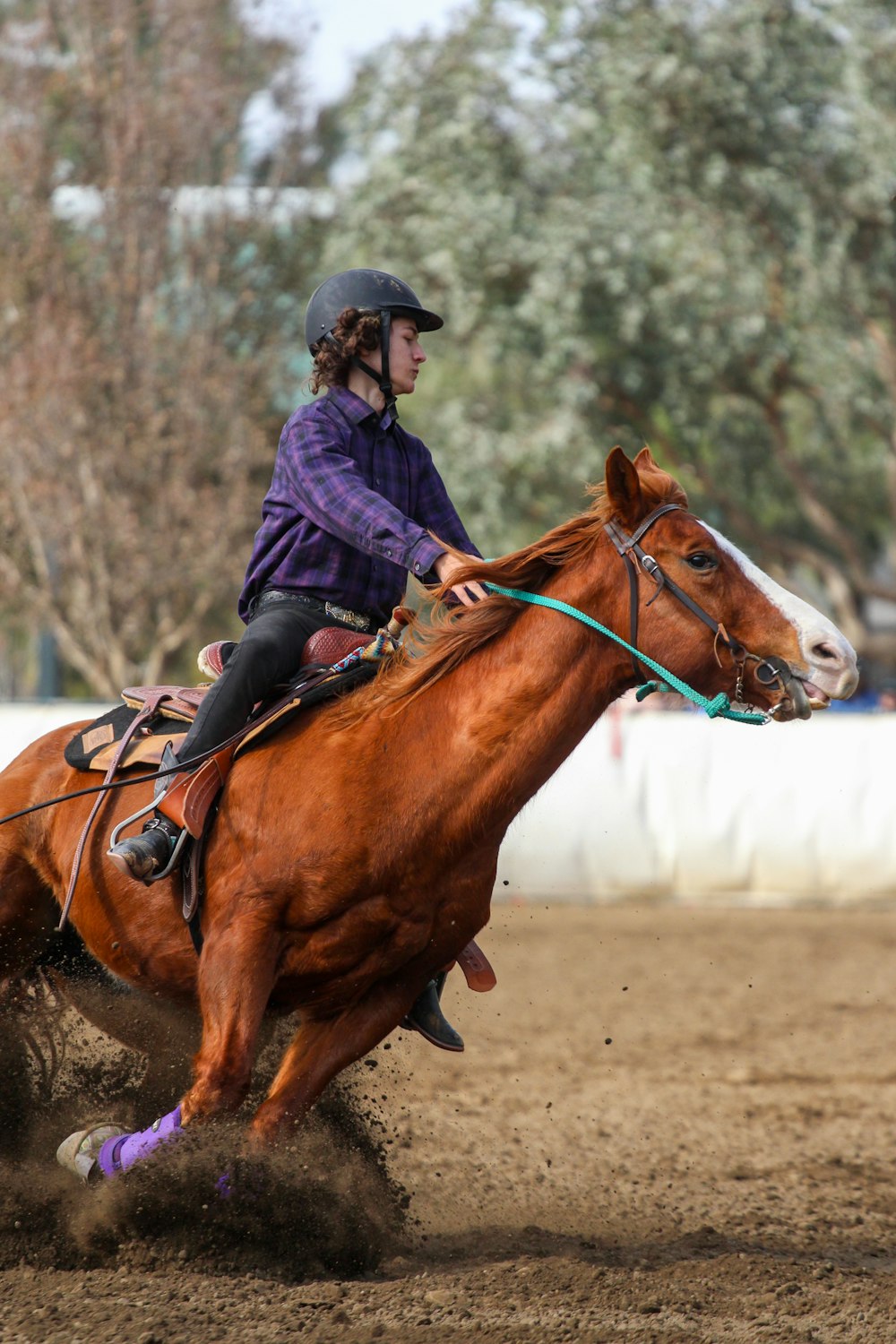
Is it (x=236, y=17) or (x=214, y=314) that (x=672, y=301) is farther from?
(x=236, y=17)

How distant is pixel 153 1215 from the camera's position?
164 inches

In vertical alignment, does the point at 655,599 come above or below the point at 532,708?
above

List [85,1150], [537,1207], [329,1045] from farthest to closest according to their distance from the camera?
[537,1207] → [85,1150] → [329,1045]

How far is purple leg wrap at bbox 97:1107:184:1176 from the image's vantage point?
13.3ft

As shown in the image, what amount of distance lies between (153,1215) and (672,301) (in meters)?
17.8

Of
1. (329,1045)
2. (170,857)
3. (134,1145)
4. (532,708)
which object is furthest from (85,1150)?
(532,708)

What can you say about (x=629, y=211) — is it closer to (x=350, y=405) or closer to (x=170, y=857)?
(x=350, y=405)

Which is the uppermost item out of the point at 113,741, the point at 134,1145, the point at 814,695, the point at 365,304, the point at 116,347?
the point at 116,347

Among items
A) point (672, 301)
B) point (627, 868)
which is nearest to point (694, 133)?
point (672, 301)

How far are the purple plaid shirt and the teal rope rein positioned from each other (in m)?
0.38

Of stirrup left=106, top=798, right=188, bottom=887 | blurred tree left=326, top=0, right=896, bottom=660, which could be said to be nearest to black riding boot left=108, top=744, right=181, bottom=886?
stirrup left=106, top=798, right=188, bottom=887

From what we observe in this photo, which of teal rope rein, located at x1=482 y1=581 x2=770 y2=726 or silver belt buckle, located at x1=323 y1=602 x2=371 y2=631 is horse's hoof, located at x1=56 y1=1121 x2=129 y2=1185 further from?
teal rope rein, located at x1=482 y1=581 x2=770 y2=726

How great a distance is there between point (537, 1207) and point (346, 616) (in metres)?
2.46

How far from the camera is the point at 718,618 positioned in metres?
3.89
